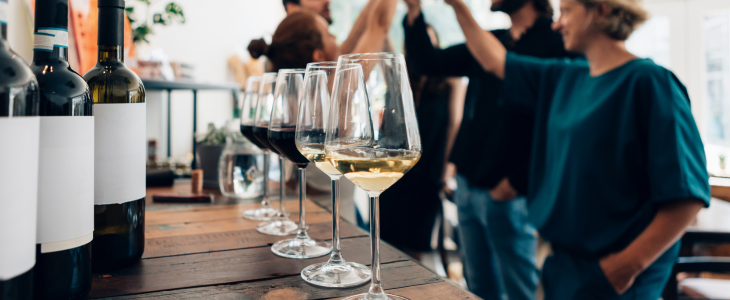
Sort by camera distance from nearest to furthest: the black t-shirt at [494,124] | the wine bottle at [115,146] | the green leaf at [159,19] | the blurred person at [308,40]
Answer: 1. the wine bottle at [115,146]
2. the blurred person at [308,40]
3. the green leaf at [159,19]
4. the black t-shirt at [494,124]

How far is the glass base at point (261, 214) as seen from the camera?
893mm

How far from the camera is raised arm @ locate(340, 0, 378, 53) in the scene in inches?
55.6

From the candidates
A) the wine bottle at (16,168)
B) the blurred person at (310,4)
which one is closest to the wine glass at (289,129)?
the wine bottle at (16,168)

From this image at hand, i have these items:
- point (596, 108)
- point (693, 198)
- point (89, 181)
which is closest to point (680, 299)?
point (693, 198)

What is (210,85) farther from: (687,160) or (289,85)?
(687,160)

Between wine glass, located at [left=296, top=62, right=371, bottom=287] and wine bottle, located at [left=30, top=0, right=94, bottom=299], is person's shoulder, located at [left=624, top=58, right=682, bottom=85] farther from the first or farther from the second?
wine bottle, located at [left=30, top=0, right=94, bottom=299]

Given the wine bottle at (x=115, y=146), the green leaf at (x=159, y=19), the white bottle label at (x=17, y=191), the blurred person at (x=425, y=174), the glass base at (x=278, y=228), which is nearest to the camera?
the white bottle label at (x=17, y=191)

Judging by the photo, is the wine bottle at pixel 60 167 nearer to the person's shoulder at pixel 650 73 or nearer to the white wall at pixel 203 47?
the person's shoulder at pixel 650 73

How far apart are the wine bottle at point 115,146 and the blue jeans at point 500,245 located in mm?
1477

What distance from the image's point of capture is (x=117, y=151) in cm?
53

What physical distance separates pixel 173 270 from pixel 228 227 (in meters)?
0.25

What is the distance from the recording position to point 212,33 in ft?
13.0

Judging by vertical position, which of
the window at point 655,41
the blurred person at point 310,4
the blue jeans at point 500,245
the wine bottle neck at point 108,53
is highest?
the window at point 655,41

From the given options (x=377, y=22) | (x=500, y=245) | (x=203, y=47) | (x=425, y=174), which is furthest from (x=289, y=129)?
(x=203, y=47)
